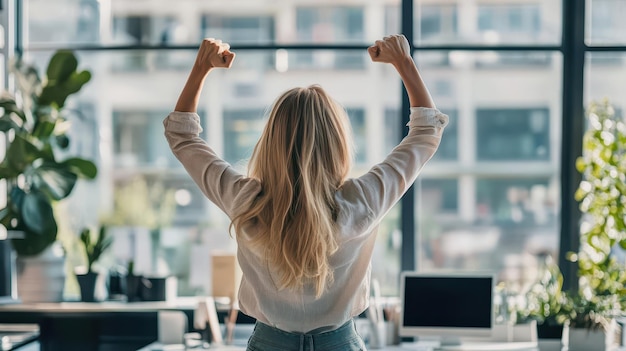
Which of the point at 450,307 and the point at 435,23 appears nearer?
the point at 450,307

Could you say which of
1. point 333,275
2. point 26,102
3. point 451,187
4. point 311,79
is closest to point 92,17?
point 26,102

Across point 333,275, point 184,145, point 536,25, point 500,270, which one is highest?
point 536,25

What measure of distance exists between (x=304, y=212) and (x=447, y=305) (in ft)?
7.36

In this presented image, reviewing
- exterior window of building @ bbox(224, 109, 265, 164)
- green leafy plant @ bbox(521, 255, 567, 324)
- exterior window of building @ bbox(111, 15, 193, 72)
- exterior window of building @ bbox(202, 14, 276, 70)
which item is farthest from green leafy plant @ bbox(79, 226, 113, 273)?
green leafy plant @ bbox(521, 255, 567, 324)

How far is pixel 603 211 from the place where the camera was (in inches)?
171

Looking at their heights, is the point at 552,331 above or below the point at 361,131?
below

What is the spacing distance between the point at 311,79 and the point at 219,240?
1.02 meters

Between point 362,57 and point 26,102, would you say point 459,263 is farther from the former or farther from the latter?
point 26,102

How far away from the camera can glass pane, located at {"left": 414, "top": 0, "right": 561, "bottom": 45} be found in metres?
4.60

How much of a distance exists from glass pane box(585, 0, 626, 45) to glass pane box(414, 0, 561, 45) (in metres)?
0.17

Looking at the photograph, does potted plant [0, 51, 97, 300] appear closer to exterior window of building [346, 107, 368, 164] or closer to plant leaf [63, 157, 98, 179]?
plant leaf [63, 157, 98, 179]

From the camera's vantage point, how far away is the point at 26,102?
444 cm

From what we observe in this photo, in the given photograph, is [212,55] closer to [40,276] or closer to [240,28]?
[240,28]

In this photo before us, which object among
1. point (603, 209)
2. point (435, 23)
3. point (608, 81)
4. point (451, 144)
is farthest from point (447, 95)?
point (603, 209)
